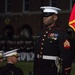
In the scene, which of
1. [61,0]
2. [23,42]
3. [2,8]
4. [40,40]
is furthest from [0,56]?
[2,8]

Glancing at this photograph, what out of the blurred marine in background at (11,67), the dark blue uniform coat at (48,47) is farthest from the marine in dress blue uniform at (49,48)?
the blurred marine in background at (11,67)

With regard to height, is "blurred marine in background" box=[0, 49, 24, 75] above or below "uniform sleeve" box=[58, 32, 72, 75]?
below

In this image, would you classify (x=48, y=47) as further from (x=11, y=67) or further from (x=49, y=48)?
(x=11, y=67)

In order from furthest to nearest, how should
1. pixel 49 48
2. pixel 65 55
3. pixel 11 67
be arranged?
pixel 11 67
pixel 49 48
pixel 65 55

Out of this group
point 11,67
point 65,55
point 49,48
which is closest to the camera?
point 65,55

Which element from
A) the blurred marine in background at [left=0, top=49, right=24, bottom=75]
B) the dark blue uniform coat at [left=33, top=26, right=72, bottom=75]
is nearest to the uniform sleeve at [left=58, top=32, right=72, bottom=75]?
the dark blue uniform coat at [left=33, top=26, right=72, bottom=75]

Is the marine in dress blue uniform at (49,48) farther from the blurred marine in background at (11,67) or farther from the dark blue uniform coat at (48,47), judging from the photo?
the blurred marine in background at (11,67)

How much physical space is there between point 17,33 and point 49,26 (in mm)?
32562

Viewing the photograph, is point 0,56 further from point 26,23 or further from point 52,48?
point 26,23

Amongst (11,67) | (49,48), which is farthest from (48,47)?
(11,67)

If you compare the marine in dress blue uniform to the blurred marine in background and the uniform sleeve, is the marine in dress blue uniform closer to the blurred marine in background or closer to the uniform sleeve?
the uniform sleeve

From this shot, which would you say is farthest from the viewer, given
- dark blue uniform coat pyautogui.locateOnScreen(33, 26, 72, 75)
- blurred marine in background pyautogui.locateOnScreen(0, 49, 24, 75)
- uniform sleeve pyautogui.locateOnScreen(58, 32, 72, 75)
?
blurred marine in background pyautogui.locateOnScreen(0, 49, 24, 75)

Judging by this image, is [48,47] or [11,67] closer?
[48,47]

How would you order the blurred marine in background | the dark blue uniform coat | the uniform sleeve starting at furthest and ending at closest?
the blurred marine in background < the dark blue uniform coat < the uniform sleeve
